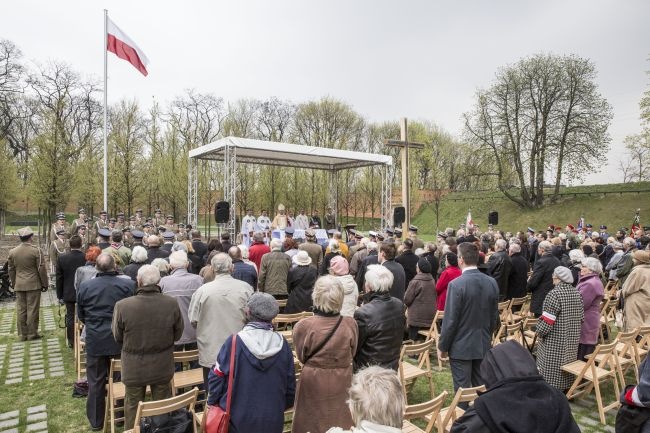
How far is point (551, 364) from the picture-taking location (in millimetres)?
4516

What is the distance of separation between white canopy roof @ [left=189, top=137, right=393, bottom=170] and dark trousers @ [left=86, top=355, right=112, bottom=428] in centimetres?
964

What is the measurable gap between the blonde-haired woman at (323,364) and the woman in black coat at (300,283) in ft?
9.74

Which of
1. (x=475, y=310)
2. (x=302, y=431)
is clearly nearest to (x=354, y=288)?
(x=475, y=310)

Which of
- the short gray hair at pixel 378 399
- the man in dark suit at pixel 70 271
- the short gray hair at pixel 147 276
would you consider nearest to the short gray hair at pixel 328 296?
the short gray hair at pixel 378 399

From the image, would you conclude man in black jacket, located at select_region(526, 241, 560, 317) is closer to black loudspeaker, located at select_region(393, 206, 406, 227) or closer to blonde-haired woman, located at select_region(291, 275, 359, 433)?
blonde-haired woman, located at select_region(291, 275, 359, 433)

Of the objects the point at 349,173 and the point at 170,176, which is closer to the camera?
the point at 170,176

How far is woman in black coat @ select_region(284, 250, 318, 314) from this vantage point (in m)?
5.86

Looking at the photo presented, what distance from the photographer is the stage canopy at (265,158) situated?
13.3 metres

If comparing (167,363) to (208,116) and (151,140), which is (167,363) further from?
(208,116)

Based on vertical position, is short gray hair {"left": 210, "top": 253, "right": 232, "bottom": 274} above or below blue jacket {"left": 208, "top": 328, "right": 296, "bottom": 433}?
above

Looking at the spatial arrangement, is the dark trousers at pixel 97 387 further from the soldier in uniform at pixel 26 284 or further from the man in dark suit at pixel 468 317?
the soldier in uniform at pixel 26 284

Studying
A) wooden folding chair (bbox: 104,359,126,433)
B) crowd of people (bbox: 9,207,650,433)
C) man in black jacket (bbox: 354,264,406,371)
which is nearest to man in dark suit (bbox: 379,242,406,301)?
crowd of people (bbox: 9,207,650,433)

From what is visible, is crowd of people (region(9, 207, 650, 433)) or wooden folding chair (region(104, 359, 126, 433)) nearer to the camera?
crowd of people (region(9, 207, 650, 433))

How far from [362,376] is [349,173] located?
29430mm
